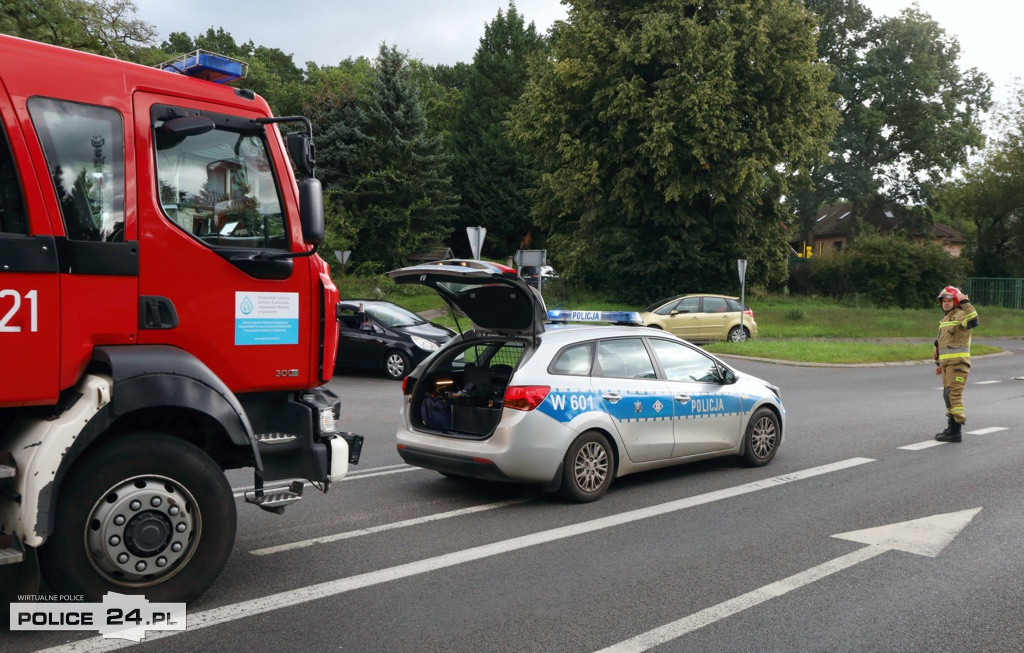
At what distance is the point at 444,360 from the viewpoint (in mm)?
7977

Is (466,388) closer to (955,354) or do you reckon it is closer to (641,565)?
(641,565)

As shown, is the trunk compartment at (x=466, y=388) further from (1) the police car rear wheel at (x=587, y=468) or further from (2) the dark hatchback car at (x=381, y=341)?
(2) the dark hatchback car at (x=381, y=341)

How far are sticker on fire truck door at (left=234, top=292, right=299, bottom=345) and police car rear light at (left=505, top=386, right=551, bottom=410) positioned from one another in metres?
2.16

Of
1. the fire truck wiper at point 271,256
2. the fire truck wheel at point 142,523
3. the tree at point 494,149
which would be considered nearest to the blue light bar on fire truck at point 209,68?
the fire truck wiper at point 271,256

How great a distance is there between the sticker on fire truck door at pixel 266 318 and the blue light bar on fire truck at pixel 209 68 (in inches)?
53.7

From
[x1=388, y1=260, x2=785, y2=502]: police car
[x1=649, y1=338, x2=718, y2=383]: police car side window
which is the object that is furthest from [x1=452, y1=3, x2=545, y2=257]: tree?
[x1=388, y1=260, x2=785, y2=502]: police car

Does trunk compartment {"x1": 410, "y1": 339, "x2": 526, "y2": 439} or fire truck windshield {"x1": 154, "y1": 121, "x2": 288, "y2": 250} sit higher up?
fire truck windshield {"x1": 154, "y1": 121, "x2": 288, "y2": 250}

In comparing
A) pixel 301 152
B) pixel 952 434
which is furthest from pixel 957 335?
pixel 301 152

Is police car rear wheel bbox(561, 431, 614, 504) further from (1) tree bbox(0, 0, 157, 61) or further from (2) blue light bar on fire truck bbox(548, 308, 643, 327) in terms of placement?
(1) tree bbox(0, 0, 157, 61)

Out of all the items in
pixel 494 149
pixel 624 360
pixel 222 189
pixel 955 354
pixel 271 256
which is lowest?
pixel 955 354

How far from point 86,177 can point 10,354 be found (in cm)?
98

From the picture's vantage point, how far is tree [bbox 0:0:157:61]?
89.4ft

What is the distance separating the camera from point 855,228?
59625 millimetres

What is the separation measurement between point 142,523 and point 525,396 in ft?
10.6
